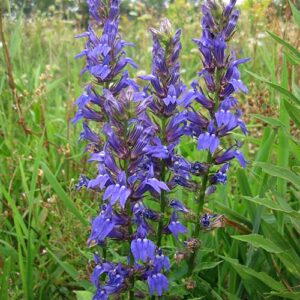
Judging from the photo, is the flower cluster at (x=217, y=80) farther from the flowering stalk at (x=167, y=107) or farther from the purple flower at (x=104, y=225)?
the purple flower at (x=104, y=225)

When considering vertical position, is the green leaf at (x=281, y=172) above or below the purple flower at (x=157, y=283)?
above

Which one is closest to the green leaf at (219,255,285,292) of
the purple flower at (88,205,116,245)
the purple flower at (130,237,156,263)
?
the purple flower at (130,237,156,263)

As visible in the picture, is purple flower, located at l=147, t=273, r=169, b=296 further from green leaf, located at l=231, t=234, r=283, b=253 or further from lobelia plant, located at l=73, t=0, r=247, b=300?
green leaf, located at l=231, t=234, r=283, b=253

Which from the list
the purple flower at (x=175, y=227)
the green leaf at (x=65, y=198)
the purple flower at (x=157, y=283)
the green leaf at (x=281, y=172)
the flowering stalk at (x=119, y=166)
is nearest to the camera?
the flowering stalk at (x=119, y=166)

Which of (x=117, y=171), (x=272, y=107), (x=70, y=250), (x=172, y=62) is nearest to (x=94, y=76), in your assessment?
(x=172, y=62)

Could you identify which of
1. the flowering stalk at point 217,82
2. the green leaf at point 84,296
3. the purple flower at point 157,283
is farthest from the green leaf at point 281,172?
the green leaf at point 84,296

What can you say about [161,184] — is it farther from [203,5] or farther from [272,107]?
[272,107]

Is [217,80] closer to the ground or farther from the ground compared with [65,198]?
farther from the ground

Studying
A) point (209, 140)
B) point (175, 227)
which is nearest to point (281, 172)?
point (209, 140)

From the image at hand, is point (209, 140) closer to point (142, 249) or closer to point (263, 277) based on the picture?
point (142, 249)
